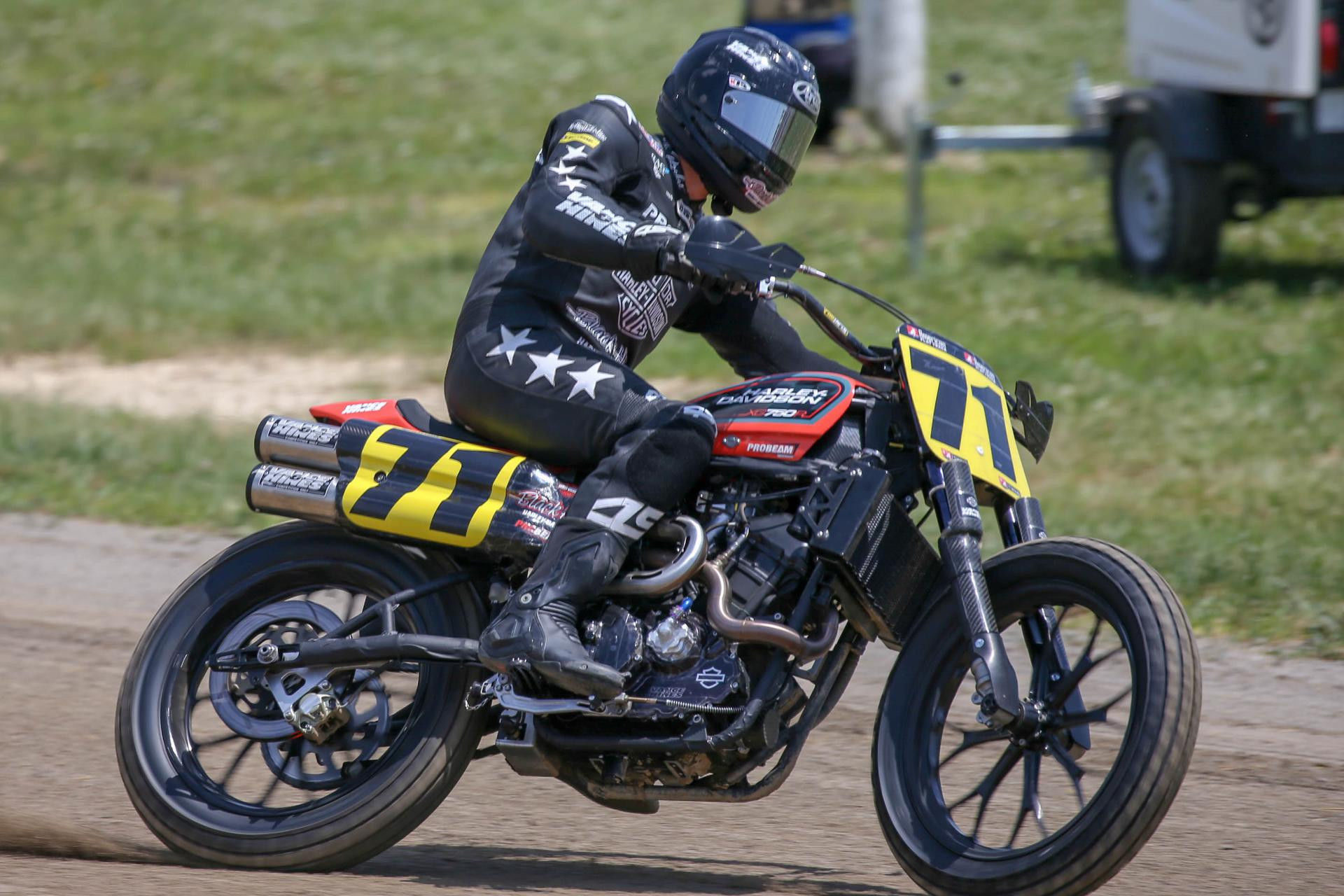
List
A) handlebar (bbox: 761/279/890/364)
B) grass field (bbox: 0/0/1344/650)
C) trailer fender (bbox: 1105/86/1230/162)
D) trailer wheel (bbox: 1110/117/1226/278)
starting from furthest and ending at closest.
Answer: trailer wheel (bbox: 1110/117/1226/278) < trailer fender (bbox: 1105/86/1230/162) < grass field (bbox: 0/0/1344/650) < handlebar (bbox: 761/279/890/364)

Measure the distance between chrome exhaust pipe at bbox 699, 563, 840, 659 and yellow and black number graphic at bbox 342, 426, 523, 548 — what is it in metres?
0.59

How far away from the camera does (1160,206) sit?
12.5 metres

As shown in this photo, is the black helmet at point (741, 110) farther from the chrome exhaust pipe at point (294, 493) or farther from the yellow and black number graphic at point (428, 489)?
the chrome exhaust pipe at point (294, 493)

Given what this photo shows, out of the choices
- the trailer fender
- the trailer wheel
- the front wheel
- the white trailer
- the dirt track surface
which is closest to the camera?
the front wheel

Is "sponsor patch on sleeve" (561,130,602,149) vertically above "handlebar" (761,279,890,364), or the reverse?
"sponsor patch on sleeve" (561,130,602,149)

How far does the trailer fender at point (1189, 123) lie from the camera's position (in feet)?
39.3

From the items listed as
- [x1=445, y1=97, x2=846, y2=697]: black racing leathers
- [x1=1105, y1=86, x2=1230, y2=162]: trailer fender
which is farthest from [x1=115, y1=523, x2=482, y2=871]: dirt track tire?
[x1=1105, y1=86, x2=1230, y2=162]: trailer fender

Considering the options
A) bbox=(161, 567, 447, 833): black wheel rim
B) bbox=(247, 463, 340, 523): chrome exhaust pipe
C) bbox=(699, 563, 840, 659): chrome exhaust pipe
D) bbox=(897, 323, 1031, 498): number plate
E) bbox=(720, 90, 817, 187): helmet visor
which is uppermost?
bbox=(720, 90, 817, 187): helmet visor

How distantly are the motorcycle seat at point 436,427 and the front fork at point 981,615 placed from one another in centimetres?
112

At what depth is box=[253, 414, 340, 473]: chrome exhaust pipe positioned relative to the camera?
436 cm

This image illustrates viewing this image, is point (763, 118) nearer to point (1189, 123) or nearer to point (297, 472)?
point (297, 472)

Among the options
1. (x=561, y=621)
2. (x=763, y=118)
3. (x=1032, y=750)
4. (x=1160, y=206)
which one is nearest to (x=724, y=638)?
(x=561, y=621)

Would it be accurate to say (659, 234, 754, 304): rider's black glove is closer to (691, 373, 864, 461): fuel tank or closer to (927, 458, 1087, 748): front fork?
(691, 373, 864, 461): fuel tank

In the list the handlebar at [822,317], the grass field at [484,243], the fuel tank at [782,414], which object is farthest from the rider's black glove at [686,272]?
the grass field at [484,243]
